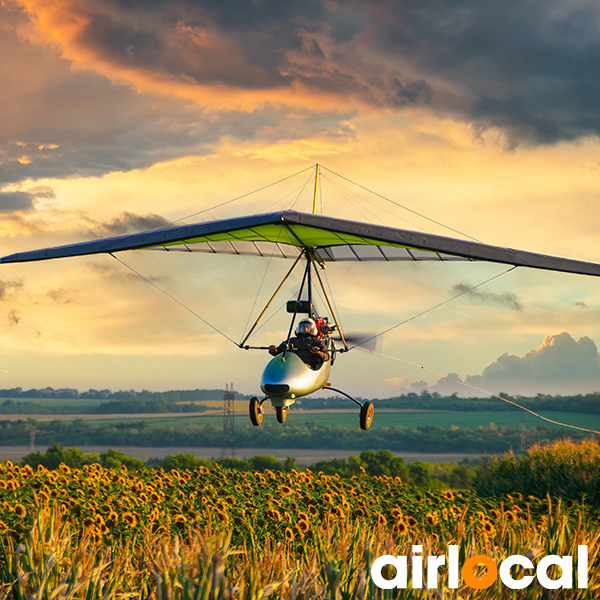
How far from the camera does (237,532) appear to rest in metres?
10.1

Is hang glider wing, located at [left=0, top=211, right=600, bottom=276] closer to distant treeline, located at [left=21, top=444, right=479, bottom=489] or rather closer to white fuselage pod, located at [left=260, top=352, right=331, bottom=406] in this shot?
white fuselage pod, located at [left=260, top=352, right=331, bottom=406]

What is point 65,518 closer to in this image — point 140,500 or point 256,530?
point 140,500

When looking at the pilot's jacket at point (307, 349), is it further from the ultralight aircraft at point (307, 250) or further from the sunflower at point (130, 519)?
the sunflower at point (130, 519)

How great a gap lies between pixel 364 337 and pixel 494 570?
21.4ft

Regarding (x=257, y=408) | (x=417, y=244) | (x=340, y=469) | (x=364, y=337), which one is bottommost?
(x=340, y=469)

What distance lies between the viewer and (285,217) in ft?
32.0

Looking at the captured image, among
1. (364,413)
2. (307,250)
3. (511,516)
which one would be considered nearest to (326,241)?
(307,250)

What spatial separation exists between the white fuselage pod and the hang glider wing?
2.32 m

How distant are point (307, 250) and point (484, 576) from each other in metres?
7.75

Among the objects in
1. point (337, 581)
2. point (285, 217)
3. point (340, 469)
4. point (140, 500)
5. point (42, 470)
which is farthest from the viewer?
point (340, 469)

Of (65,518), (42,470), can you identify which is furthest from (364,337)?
(42,470)

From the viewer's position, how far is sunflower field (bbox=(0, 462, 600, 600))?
5.62 metres

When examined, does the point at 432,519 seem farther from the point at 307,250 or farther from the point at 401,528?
the point at 307,250

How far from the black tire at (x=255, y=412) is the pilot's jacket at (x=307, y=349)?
3.04ft
